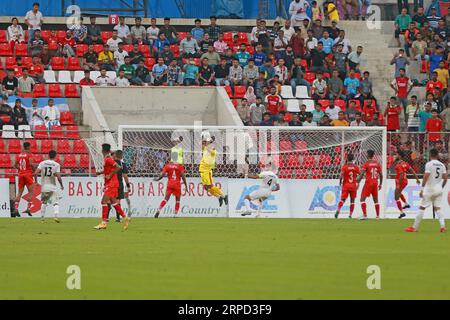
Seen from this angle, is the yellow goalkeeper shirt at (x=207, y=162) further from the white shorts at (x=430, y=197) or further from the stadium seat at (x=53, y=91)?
the white shorts at (x=430, y=197)

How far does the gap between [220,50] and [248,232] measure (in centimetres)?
1864

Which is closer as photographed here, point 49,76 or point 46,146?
point 46,146

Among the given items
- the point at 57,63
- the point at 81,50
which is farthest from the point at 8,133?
the point at 81,50

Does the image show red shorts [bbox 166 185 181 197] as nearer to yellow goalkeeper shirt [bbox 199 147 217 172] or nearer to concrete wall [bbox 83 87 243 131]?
yellow goalkeeper shirt [bbox 199 147 217 172]

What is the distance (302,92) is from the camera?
46812mm

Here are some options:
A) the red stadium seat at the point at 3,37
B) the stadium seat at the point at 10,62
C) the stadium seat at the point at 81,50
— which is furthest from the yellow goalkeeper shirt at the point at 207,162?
the red stadium seat at the point at 3,37

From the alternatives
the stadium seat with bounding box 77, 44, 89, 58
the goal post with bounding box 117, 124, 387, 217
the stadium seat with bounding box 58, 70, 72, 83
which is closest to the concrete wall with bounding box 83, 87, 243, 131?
the stadium seat with bounding box 58, 70, 72, 83

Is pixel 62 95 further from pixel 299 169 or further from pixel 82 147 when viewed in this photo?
pixel 299 169

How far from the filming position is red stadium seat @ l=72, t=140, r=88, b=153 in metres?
42.0

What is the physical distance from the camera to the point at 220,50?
4788 cm

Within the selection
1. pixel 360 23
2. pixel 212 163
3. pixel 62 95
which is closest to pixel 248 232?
pixel 212 163

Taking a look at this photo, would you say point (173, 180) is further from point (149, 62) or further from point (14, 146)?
point (149, 62)

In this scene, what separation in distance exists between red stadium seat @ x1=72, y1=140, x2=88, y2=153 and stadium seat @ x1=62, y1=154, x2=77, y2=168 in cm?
25

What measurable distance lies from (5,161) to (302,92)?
1193cm
